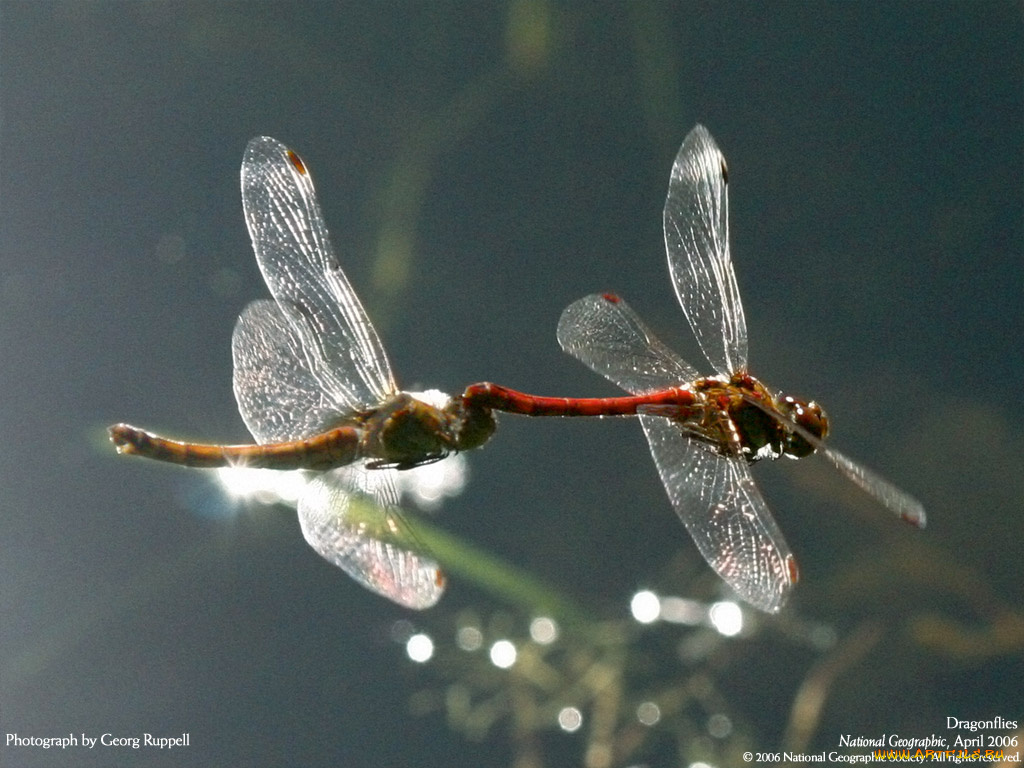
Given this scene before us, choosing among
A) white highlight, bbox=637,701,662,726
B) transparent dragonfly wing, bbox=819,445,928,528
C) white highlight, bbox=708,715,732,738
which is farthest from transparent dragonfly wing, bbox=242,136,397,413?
white highlight, bbox=708,715,732,738

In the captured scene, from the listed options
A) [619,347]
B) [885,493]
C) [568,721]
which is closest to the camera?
[885,493]

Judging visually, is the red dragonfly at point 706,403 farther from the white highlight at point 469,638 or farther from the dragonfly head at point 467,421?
the white highlight at point 469,638

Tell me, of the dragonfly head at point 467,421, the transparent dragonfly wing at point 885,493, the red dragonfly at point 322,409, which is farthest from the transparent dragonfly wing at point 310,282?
the transparent dragonfly wing at point 885,493

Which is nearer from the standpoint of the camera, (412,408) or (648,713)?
(412,408)

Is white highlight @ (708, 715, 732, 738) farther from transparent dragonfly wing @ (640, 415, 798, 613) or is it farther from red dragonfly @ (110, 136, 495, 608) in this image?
red dragonfly @ (110, 136, 495, 608)

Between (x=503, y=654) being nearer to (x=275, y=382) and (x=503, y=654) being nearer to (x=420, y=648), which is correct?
(x=420, y=648)

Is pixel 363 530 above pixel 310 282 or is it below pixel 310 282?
below

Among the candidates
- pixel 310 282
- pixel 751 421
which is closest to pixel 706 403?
pixel 751 421

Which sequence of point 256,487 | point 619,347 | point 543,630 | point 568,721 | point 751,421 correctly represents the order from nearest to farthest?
point 751,421
point 619,347
point 568,721
point 543,630
point 256,487
